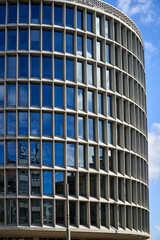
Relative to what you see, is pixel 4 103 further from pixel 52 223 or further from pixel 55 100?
pixel 52 223

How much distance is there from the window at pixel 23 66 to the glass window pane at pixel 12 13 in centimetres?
380

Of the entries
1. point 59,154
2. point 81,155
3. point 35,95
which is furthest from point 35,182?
point 35,95

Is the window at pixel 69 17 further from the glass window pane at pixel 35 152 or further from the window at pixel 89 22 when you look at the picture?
the glass window pane at pixel 35 152

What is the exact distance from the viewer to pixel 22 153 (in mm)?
44188

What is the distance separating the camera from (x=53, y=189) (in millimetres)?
43906

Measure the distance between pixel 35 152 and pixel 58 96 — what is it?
5.71m

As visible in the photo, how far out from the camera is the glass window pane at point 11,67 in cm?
4575

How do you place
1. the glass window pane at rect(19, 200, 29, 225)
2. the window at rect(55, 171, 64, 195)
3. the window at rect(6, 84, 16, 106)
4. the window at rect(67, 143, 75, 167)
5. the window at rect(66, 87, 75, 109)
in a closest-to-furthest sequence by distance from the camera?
the glass window pane at rect(19, 200, 29, 225), the window at rect(55, 171, 64, 195), the window at rect(67, 143, 75, 167), the window at rect(6, 84, 16, 106), the window at rect(66, 87, 75, 109)

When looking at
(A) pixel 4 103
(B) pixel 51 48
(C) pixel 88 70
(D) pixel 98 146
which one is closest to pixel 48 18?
(B) pixel 51 48

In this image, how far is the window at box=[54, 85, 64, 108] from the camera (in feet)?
150

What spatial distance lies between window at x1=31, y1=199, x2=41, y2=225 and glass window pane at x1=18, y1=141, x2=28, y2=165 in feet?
11.6

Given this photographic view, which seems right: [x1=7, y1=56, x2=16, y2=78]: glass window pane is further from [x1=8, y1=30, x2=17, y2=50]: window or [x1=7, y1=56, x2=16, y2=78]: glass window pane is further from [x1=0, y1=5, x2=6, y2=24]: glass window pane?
[x1=0, y1=5, x2=6, y2=24]: glass window pane

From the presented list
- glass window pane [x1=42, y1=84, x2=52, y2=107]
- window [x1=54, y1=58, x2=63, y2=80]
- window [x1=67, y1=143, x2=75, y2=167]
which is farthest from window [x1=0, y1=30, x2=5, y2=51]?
window [x1=67, y1=143, x2=75, y2=167]

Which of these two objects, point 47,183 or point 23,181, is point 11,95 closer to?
point 23,181
